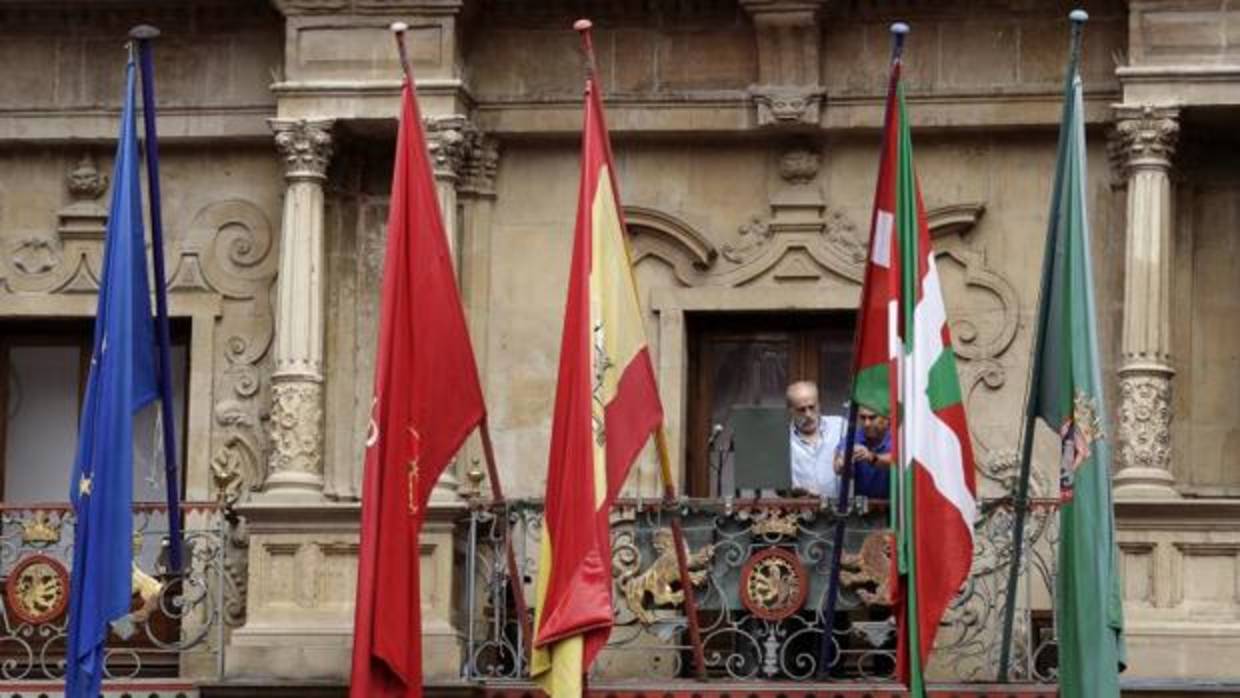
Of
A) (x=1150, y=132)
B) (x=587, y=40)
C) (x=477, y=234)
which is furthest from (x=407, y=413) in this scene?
(x=1150, y=132)

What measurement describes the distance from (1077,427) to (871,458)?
143 centimetres

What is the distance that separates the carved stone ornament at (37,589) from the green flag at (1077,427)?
17.5 ft

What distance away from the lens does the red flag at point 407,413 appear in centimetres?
2541

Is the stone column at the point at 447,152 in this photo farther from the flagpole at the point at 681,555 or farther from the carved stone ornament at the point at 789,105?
the flagpole at the point at 681,555

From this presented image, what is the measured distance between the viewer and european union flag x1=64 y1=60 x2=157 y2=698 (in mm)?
25734

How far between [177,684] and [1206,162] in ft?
20.6

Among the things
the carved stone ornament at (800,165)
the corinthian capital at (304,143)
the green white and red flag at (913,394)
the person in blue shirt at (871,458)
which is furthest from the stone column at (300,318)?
the green white and red flag at (913,394)

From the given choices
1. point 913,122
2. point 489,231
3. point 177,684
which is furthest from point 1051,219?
point 177,684

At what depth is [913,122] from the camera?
27.6 metres

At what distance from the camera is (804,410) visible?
26672 mm

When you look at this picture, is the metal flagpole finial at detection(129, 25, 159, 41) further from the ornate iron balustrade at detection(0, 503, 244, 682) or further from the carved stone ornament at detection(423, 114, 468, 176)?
the ornate iron balustrade at detection(0, 503, 244, 682)

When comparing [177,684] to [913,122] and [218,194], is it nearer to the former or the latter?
[218,194]

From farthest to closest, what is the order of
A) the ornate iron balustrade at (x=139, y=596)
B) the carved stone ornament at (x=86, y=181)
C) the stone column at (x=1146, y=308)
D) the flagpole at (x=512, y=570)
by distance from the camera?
the carved stone ornament at (x=86, y=181) → the ornate iron balustrade at (x=139, y=596) → the stone column at (x=1146, y=308) → the flagpole at (x=512, y=570)

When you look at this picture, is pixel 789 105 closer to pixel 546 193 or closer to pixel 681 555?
pixel 546 193
